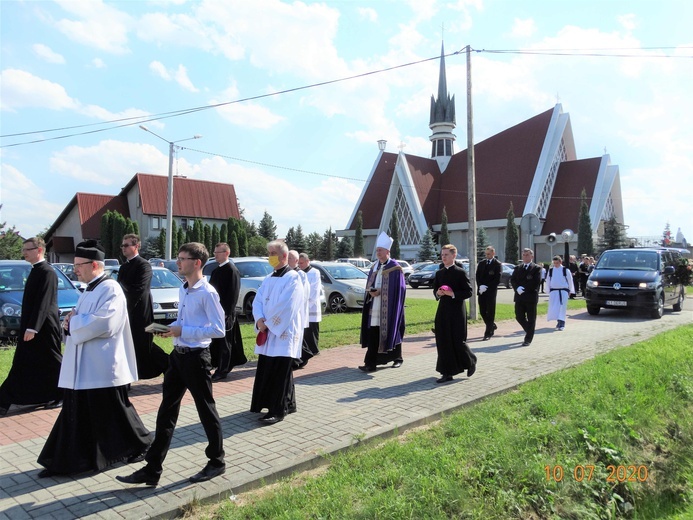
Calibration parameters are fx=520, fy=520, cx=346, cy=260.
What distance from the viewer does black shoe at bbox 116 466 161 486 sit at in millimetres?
3865

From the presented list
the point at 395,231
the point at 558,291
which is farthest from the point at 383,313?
the point at 395,231

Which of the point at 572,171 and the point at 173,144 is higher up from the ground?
the point at 572,171

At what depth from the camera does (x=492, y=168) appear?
59.6m

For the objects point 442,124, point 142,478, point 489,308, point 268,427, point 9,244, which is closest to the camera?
point 142,478

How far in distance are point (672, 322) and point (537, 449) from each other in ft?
37.8

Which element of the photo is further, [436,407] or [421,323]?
[421,323]

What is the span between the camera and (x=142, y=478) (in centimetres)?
388

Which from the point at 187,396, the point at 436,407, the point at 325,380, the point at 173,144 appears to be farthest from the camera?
the point at 173,144

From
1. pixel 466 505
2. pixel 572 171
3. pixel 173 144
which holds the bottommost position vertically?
pixel 466 505

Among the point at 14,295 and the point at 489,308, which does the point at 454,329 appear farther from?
the point at 14,295

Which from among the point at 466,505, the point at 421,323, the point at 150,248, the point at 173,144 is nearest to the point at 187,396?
the point at 466,505

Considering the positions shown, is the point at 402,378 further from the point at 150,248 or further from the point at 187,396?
the point at 150,248

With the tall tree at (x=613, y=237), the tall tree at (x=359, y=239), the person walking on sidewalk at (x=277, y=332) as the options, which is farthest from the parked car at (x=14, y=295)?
the tall tree at (x=359, y=239)

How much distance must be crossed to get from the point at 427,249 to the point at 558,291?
138 ft
